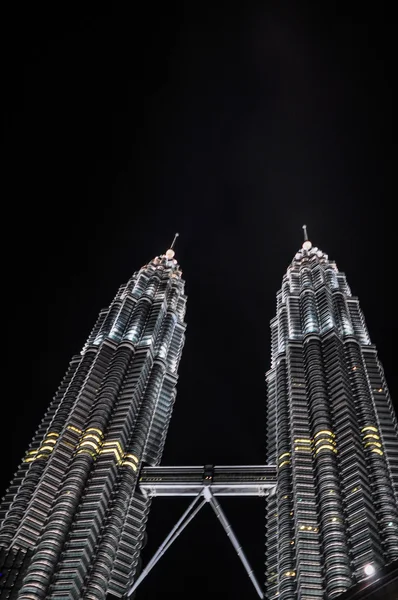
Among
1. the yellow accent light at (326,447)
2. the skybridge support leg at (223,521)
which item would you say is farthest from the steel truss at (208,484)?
the yellow accent light at (326,447)

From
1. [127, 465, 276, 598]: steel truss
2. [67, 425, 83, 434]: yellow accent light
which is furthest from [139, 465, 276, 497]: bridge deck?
[67, 425, 83, 434]: yellow accent light

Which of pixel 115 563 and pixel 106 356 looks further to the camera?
pixel 106 356

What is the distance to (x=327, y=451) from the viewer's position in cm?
9994

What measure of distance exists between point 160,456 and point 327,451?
3167 cm

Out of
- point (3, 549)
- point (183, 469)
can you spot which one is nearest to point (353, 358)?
point (183, 469)

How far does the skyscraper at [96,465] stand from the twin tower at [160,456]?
21 centimetres

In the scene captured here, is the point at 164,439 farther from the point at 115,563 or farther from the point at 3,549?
the point at 3,549

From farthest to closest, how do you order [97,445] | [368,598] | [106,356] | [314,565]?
[106,356] → [97,445] → [314,565] → [368,598]

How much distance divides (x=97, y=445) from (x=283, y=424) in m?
30.1

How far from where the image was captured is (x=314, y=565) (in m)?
85.1

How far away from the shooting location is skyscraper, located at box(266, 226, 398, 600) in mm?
84375

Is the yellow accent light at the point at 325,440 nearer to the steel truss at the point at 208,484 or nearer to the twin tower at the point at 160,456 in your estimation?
the twin tower at the point at 160,456

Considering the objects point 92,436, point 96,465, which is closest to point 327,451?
point 96,465

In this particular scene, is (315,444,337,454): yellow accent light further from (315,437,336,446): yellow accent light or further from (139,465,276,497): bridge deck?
(139,465,276,497): bridge deck
